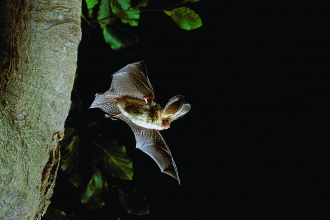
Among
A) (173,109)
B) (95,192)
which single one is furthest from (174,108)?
(95,192)

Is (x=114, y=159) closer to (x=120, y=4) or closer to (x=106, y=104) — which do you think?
(x=106, y=104)

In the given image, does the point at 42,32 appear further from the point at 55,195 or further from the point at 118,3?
the point at 55,195

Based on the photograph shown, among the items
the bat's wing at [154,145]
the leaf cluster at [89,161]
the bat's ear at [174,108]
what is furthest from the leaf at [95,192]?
the bat's ear at [174,108]

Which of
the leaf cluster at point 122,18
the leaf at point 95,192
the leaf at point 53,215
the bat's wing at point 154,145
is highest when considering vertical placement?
the leaf cluster at point 122,18

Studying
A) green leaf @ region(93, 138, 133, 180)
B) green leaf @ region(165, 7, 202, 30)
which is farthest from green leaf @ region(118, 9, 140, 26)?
green leaf @ region(93, 138, 133, 180)

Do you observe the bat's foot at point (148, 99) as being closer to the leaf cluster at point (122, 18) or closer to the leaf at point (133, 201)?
the leaf cluster at point (122, 18)

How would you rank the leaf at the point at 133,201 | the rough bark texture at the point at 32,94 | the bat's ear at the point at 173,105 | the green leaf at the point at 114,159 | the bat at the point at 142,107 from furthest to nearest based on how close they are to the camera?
the leaf at the point at 133,201
the green leaf at the point at 114,159
the bat at the point at 142,107
the bat's ear at the point at 173,105
the rough bark texture at the point at 32,94

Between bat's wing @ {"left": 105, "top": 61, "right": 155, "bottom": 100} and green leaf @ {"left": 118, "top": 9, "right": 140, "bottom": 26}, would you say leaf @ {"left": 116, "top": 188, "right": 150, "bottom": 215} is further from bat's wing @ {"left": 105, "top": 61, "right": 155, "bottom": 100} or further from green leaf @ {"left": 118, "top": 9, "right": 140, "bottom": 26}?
green leaf @ {"left": 118, "top": 9, "right": 140, "bottom": 26}
